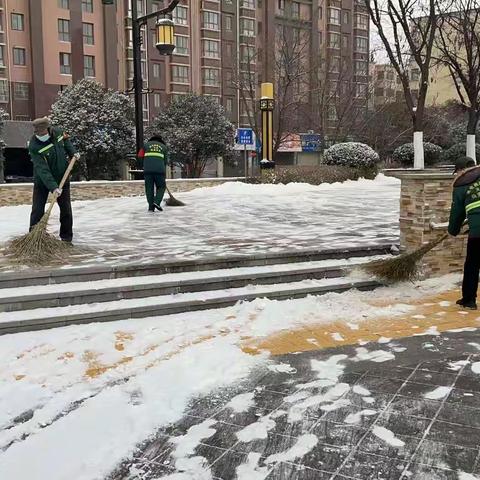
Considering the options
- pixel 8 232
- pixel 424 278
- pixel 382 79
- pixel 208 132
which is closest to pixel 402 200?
pixel 424 278

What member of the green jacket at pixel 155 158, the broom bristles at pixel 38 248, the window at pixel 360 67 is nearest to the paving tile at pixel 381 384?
the broom bristles at pixel 38 248

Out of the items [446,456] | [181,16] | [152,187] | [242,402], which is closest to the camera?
[446,456]

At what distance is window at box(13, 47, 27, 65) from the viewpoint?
35312 mm

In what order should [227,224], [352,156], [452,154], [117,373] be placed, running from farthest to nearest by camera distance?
[452,154], [352,156], [227,224], [117,373]

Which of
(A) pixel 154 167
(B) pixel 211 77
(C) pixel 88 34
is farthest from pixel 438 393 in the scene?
(B) pixel 211 77

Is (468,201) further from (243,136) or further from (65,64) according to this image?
(65,64)

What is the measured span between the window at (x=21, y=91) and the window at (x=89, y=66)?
12.5ft

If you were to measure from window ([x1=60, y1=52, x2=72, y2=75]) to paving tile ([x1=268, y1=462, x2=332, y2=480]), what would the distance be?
124 feet

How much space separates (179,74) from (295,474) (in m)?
43.4

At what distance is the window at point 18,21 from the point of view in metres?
35.1

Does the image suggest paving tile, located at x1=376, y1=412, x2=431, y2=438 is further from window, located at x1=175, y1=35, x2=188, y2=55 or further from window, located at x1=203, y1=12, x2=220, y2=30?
window, located at x1=203, y1=12, x2=220, y2=30

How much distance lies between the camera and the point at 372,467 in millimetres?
2807

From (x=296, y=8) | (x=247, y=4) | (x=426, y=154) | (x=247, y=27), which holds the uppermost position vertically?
(x=296, y=8)

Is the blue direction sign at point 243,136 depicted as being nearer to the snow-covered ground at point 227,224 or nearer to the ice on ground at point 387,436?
the snow-covered ground at point 227,224
